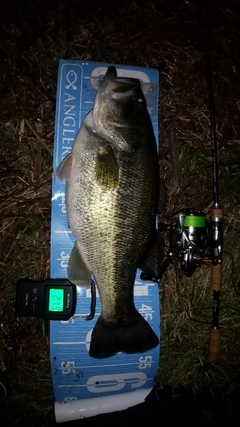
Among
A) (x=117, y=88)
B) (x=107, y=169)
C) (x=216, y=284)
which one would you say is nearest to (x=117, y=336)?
(x=216, y=284)

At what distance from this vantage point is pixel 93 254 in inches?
75.7

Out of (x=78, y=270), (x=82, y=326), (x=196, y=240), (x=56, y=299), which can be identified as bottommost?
(x=82, y=326)

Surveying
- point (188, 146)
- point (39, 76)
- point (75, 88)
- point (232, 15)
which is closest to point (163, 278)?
point (188, 146)

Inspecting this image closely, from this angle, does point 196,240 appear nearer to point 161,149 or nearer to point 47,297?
point 161,149

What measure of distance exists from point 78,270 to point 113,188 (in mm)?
597

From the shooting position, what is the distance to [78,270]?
2.03m

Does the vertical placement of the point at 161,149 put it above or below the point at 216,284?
above

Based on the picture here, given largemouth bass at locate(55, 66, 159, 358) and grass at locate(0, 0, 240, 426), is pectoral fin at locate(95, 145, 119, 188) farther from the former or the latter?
grass at locate(0, 0, 240, 426)

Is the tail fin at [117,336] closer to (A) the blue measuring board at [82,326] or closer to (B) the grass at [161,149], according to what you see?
(A) the blue measuring board at [82,326]

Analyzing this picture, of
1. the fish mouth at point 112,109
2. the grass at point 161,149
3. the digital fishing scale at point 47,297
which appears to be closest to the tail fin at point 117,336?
the digital fishing scale at point 47,297

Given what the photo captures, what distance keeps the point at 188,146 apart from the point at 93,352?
1729mm

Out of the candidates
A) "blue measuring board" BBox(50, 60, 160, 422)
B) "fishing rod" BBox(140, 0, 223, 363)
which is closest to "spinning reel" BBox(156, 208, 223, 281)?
"fishing rod" BBox(140, 0, 223, 363)

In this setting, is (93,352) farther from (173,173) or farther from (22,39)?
(22,39)

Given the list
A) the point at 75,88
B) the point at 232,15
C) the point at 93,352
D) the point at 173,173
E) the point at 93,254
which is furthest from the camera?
the point at 232,15
